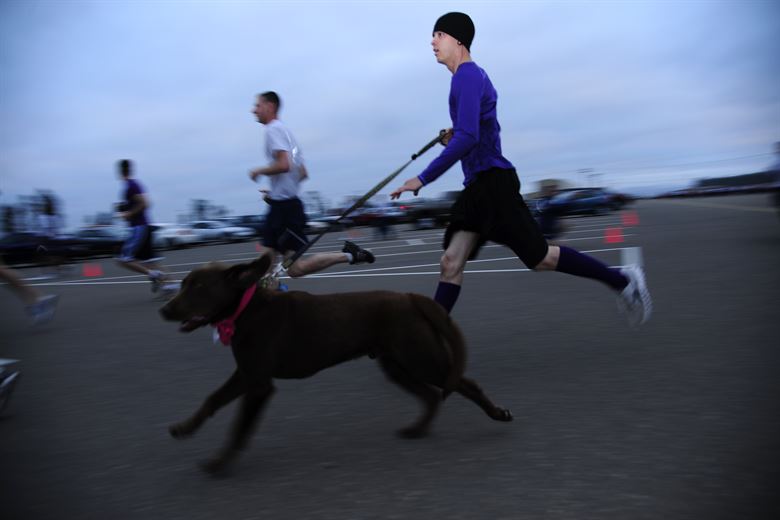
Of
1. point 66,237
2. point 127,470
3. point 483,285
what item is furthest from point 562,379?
point 66,237

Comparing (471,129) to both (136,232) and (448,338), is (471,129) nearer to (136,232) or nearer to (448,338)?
(448,338)

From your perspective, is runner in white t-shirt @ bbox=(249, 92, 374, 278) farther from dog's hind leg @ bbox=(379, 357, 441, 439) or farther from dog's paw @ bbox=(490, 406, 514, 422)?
dog's paw @ bbox=(490, 406, 514, 422)

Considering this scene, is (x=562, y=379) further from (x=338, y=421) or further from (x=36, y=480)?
(x=36, y=480)

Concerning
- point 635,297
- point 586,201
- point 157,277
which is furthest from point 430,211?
point 635,297

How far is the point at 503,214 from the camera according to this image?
4480 mm

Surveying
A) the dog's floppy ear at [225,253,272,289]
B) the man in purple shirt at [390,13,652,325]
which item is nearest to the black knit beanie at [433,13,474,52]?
the man in purple shirt at [390,13,652,325]

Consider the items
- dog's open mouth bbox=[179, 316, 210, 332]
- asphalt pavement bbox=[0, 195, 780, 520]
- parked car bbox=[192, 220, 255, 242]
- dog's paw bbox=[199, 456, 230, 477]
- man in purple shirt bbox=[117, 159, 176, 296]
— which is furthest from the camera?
parked car bbox=[192, 220, 255, 242]

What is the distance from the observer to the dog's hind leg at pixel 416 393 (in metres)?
3.44

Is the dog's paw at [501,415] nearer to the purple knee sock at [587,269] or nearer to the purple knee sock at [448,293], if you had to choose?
the purple knee sock at [448,293]

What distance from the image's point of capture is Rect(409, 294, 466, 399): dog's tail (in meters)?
3.27

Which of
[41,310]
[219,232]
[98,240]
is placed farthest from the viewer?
[219,232]

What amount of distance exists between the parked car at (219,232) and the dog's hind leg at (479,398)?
3439 centimetres

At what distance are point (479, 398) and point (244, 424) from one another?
109 centimetres

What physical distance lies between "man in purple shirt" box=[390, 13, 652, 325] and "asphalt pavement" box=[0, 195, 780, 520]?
27.1 inches
